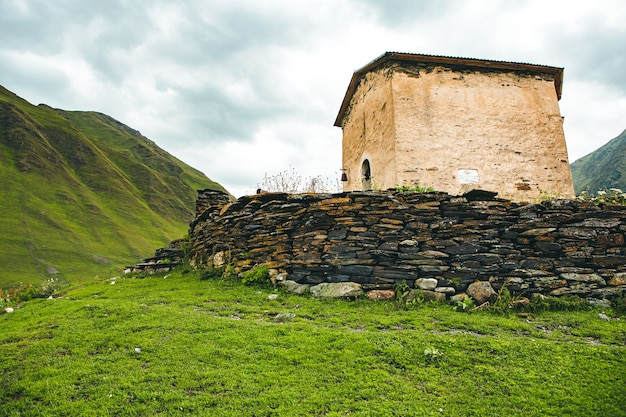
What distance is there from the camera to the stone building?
476 inches

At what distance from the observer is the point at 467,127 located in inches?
493

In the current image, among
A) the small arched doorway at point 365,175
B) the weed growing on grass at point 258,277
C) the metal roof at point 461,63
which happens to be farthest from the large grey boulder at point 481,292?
the metal roof at point 461,63

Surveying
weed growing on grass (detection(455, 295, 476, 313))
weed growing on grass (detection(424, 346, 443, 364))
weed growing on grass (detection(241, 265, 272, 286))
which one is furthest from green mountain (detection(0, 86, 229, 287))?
weed growing on grass (detection(424, 346, 443, 364))

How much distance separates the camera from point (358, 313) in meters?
6.53

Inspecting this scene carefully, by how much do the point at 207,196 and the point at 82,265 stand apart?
43475 millimetres

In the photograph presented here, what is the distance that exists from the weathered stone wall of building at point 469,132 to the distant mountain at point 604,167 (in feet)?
138

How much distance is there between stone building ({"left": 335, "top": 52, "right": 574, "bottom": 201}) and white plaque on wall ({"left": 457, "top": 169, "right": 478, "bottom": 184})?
A: 34mm

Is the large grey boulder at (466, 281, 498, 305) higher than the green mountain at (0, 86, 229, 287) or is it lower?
lower

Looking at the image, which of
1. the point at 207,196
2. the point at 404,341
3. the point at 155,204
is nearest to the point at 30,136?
the point at 155,204

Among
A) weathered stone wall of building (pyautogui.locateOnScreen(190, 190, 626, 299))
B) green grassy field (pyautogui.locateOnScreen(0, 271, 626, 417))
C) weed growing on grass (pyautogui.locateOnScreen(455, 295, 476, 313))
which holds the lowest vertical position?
green grassy field (pyautogui.locateOnScreen(0, 271, 626, 417))

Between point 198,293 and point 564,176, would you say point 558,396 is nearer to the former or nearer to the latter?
point 198,293

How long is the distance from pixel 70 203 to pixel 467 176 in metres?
72.0

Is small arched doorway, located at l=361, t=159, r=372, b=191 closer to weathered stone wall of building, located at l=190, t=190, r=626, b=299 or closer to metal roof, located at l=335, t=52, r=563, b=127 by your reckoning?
metal roof, located at l=335, t=52, r=563, b=127

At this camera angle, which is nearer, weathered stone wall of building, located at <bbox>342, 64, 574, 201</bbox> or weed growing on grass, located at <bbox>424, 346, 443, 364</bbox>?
weed growing on grass, located at <bbox>424, 346, 443, 364</bbox>
